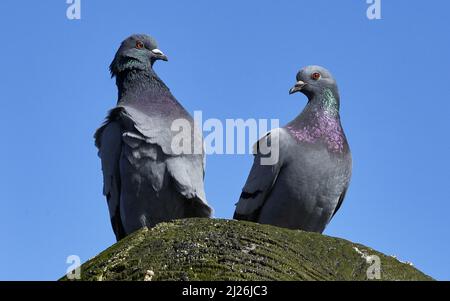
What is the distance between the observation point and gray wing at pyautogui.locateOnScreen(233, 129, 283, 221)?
46.3 feet

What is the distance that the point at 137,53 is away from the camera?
15164 millimetres

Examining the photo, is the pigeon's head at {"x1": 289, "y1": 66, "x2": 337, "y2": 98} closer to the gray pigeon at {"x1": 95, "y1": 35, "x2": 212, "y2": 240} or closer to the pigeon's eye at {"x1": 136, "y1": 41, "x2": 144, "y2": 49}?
the gray pigeon at {"x1": 95, "y1": 35, "x2": 212, "y2": 240}

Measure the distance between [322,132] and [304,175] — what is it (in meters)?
0.69

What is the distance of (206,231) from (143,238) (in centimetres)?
48

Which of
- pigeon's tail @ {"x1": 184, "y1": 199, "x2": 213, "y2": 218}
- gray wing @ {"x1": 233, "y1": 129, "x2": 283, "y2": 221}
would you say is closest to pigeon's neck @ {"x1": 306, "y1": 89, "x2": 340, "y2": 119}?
gray wing @ {"x1": 233, "y1": 129, "x2": 283, "y2": 221}

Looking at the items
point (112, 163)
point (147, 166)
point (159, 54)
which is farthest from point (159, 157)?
point (159, 54)

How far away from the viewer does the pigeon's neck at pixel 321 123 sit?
1416 cm

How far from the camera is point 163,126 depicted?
546 inches

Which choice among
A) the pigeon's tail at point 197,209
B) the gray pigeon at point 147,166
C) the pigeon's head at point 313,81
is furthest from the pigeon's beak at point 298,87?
the pigeon's tail at point 197,209

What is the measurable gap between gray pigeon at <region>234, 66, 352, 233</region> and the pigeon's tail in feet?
1.72

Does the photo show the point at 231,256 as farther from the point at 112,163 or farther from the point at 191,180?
the point at 112,163

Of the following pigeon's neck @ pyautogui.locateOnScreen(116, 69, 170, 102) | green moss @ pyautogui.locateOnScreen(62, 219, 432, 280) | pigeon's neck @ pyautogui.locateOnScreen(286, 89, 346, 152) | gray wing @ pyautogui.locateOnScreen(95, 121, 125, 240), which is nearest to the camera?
green moss @ pyautogui.locateOnScreen(62, 219, 432, 280)

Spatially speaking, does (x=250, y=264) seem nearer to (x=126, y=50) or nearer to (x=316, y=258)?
(x=316, y=258)
